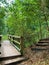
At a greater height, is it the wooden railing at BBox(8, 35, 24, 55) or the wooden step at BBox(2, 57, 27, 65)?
the wooden railing at BBox(8, 35, 24, 55)

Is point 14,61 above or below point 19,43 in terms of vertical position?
below

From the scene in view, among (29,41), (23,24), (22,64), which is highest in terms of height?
(23,24)

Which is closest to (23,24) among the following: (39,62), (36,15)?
(36,15)

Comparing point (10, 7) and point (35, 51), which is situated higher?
point (10, 7)

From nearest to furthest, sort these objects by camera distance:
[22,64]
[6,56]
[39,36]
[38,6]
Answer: [22,64], [6,56], [38,6], [39,36]

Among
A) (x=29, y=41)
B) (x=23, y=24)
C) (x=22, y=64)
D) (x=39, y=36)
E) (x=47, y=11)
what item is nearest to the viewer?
(x=22, y=64)

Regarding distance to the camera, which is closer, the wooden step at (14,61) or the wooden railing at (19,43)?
the wooden step at (14,61)

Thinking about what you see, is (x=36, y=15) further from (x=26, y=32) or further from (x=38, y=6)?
(x=26, y=32)

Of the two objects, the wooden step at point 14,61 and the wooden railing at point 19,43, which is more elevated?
the wooden railing at point 19,43

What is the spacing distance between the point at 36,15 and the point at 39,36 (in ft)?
15.7

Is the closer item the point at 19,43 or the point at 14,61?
the point at 14,61

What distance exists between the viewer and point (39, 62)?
7785mm

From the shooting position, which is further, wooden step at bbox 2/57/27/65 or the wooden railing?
the wooden railing

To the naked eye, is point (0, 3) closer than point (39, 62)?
No
